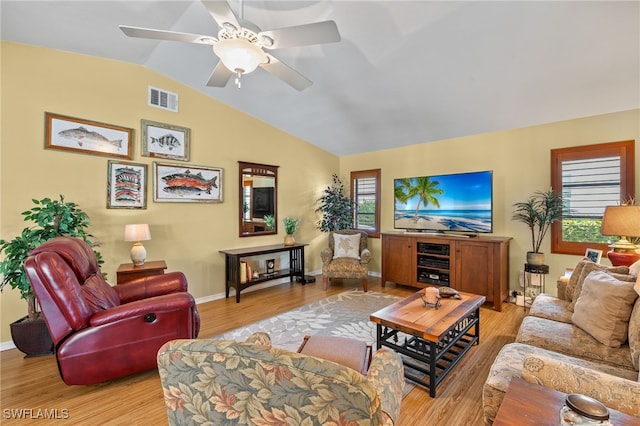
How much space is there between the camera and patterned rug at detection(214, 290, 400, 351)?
2.94 metres

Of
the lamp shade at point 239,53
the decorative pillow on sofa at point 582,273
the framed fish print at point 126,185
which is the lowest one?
the decorative pillow on sofa at point 582,273

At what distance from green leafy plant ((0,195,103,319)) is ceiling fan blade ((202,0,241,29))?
2.34 metres

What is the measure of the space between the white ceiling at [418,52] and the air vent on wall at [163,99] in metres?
0.25

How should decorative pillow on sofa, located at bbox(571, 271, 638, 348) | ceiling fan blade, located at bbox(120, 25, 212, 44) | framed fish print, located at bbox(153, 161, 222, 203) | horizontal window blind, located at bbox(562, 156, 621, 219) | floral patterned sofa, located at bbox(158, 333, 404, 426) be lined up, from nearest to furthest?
floral patterned sofa, located at bbox(158, 333, 404, 426), decorative pillow on sofa, located at bbox(571, 271, 638, 348), ceiling fan blade, located at bbox(120, 25, 212, 44), horizontal window blind, located at bbox(562, 156, 621, 219), framed fish print, located at bbox(153, 161, 222, 203)

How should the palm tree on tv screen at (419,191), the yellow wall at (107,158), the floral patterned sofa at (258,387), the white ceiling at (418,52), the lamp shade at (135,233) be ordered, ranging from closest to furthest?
the floral patterned sofa at (258,387)
the white ceiling at (418,52)
the yellow wall at (107,158)
the lamp shade at (135,233)
the palm tree on tv screen at (419,191)

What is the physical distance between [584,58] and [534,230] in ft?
7.04

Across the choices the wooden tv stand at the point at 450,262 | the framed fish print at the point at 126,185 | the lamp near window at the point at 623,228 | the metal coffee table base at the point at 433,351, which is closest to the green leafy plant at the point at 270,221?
the framed fish print at the point at 126,185

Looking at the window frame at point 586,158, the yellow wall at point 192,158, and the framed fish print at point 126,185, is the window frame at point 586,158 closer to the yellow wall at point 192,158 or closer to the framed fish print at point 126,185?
the yellow wall at point 192,158

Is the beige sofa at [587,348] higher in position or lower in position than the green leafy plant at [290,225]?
lower

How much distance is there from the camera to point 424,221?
15.3 ft

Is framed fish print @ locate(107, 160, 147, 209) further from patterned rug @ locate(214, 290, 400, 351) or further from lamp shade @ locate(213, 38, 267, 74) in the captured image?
lamp shade @ locate(213, 38, 267, 74)

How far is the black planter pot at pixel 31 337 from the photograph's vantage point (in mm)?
2533

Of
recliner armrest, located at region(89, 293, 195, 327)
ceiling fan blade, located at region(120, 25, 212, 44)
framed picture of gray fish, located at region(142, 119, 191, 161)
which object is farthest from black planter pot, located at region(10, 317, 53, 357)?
ceiling fan blade, located at region(120, 25, 212, 44)

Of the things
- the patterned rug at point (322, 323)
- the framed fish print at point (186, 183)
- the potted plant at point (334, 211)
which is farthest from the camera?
the potted plant at point (334, 211)
